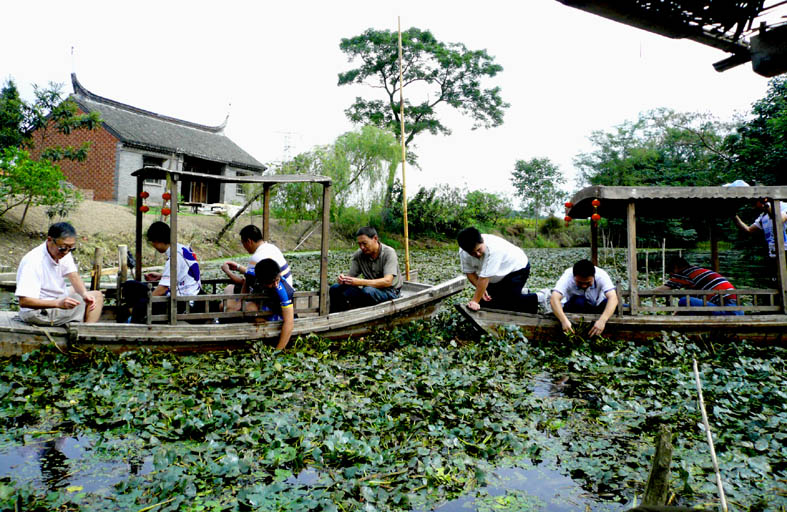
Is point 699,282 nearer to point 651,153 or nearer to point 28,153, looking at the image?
point 28,153

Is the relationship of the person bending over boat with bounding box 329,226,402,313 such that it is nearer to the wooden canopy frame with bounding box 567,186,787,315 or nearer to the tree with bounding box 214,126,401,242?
the wooden canopy frame with bounding box 567,186,787,315

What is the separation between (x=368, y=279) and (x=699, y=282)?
414cm

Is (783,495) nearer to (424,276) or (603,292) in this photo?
(603,292)

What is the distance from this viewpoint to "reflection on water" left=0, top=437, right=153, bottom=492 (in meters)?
3.02

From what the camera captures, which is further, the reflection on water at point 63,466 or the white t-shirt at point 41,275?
the white t-shirt at point 41,275

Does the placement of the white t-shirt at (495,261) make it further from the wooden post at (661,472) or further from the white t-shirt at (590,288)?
the wooden post at (661,472)

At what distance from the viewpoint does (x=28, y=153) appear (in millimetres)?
12766

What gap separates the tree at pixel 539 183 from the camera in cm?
3288

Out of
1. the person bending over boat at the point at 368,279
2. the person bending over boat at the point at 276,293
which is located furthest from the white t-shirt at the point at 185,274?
the person bending over boat at the point at 368,279

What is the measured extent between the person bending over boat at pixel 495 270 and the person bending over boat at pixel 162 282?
309cm

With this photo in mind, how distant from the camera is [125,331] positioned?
502cm

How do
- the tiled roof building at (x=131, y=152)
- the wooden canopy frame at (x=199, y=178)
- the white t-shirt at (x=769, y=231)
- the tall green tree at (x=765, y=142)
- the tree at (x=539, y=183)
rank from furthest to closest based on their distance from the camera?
1. the tree at (x=539, y=183)
2. the tiled roof building at (x=131, y=152)
3. the tall green tree at (x=765, y=142)
4. the white t-shirt at (x=769, y=231)
5. the wooden canopy frame at (x=199, y=178)

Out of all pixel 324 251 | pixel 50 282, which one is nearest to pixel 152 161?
pixel 50 282

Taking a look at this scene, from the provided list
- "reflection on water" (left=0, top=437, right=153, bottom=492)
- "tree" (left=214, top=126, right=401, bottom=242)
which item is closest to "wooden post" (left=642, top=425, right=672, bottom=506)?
"reflection on water" (left=0, top=437, right=153, bottom=492)
